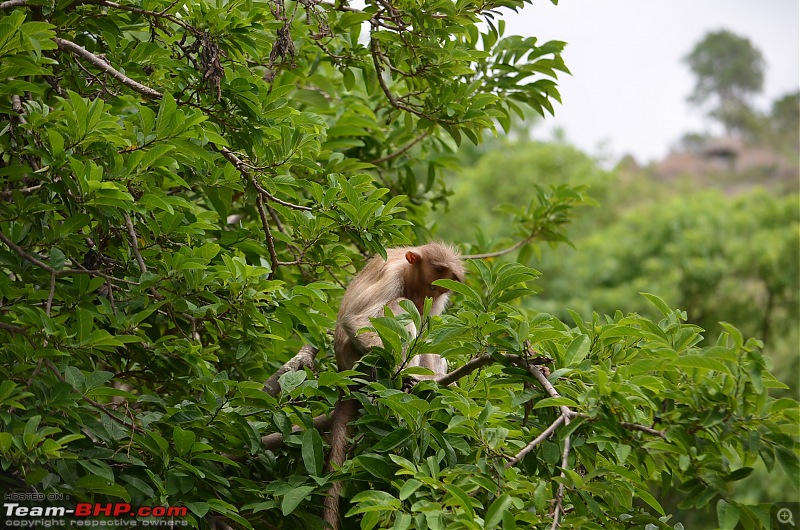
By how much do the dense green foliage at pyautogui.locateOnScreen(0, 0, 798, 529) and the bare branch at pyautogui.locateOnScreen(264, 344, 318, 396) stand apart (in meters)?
0.28

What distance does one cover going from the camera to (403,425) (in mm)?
3076

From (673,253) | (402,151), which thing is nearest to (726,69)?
(673,253)

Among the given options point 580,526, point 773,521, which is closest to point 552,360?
point 580,526

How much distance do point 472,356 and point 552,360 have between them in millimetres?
361

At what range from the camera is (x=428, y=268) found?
4695 millimetres

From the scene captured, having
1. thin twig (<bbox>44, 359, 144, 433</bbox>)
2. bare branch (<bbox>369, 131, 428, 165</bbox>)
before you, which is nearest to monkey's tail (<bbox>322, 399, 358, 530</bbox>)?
thin twig (<bbox>44, 359, 144, 433</bbox>)

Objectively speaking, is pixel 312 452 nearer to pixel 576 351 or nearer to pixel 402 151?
pixel 576 351

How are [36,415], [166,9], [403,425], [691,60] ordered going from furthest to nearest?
[691,60], [166,9], [403,425], [36,415]

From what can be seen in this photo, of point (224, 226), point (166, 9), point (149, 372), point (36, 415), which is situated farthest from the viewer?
point (224, 226)

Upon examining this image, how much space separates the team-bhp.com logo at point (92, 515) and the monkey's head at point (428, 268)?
2.07 m

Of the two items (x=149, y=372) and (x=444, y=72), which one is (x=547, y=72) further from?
(x=149, y=372)

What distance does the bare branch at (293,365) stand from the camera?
427cm

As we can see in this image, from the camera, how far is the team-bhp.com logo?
290 cm

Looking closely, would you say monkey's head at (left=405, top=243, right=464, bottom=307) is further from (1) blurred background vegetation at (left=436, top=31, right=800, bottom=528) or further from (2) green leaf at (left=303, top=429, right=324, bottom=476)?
(1) blurred background vegetation at (left=436, top=31, right=800, bottom=528)
